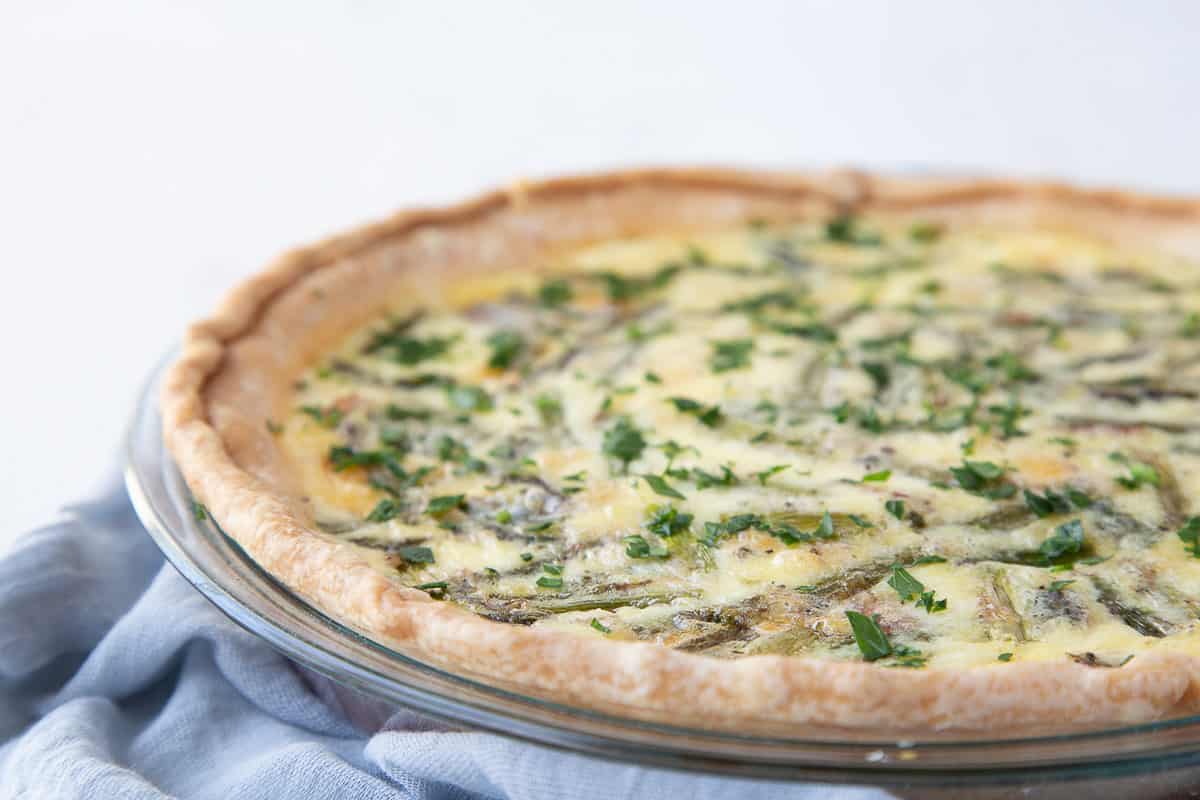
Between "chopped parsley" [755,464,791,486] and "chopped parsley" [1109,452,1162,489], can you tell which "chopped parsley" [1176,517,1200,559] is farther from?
"chopped parsley" [755,464,791,486]

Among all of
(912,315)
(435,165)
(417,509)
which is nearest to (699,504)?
(417,509)

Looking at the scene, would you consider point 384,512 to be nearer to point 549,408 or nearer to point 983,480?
point 549,408

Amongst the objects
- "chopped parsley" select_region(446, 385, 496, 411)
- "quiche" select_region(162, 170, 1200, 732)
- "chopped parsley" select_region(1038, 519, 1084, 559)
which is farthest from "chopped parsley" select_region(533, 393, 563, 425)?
"chopped parsley" select_region(1038, 519, 1084, 559)

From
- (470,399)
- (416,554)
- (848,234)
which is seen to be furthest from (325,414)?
(848,234)

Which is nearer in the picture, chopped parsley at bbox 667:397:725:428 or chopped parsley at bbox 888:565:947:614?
chopped parsley at bbox 888:565:947:614

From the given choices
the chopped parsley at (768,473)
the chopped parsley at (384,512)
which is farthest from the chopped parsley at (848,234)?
the chopped parsley at (384,512)

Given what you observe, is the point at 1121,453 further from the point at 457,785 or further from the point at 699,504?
the point at 457,785
